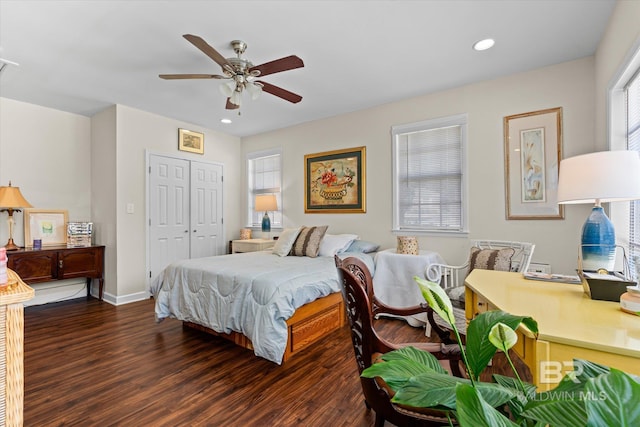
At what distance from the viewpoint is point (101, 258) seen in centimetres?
413

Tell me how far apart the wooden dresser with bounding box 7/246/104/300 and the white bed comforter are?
5.10 feet

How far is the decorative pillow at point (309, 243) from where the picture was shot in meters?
3.58

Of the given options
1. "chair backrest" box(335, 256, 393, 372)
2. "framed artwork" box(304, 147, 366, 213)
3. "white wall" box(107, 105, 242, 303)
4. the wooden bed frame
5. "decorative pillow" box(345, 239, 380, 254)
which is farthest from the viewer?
"framed artwork" box(304, 147, 366, 213)

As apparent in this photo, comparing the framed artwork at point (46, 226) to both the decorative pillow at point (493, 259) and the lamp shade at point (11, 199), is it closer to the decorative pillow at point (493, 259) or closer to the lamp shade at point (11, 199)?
the lamp shade at point (11, 199)

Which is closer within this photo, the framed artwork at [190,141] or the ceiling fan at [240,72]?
the ceiling fan at [240,72]

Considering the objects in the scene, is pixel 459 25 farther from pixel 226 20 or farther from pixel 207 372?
pixel 207 372

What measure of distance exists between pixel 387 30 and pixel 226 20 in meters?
1.27

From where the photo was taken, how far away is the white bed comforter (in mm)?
2250

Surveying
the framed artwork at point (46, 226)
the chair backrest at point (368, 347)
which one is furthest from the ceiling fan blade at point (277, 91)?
the framed artwork at point (46, 226)

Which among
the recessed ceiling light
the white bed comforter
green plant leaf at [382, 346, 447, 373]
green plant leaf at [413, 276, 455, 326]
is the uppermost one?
the recessed ceiling light

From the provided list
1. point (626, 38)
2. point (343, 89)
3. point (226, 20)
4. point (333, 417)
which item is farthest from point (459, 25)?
point (333, 417)

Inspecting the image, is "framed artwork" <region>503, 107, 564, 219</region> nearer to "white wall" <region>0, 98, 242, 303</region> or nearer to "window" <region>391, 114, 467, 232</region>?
"window" <region>391, 114, 467, 232</region>

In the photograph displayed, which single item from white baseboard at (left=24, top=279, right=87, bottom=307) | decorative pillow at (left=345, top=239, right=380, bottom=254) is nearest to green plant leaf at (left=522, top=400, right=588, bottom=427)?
decorative pillow at (left=345, top=239, right=380, bottom=254)

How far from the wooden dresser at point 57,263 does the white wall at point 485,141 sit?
316 centimetres
